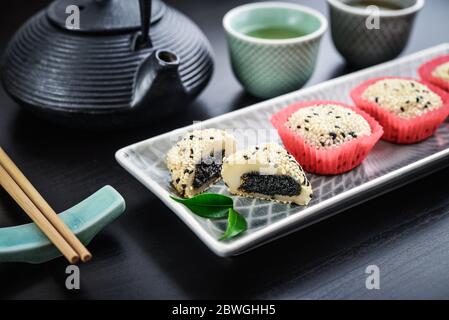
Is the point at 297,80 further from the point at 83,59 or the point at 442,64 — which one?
the point at 83,59

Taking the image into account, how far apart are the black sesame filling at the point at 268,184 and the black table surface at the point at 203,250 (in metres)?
0.10

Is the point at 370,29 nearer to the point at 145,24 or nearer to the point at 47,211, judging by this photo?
the point at 145,24

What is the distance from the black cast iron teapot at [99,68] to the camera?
1439 mm

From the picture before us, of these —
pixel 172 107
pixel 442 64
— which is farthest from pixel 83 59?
pixel 442 64

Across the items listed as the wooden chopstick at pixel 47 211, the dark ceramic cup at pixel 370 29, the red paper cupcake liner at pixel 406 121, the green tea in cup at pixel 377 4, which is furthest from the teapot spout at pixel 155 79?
the green tea in cup at pixel 377 4

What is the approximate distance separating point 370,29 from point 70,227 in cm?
109

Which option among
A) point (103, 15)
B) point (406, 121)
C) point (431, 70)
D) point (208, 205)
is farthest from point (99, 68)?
point (431, 70)

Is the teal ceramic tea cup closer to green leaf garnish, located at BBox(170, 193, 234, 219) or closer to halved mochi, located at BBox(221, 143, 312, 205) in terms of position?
halved mochi, located at BBox(221, 143, 312, 205)

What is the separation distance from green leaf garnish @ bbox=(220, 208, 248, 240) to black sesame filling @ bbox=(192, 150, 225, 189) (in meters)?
0.14

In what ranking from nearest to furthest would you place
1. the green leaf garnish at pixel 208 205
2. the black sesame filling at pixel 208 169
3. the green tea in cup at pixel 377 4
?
the green leaf garnish at pixel 208 205
the black sesame filling at pixel 208 169
the green tea in cup at pixel 377 4

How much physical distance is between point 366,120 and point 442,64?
39 cm

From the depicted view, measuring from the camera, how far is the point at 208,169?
136 centimetres

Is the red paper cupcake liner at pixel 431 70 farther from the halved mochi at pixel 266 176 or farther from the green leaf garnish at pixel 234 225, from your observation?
the green leaf garnish at pixel 234 225

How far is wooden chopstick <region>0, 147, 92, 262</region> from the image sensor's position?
1104 millimetres
